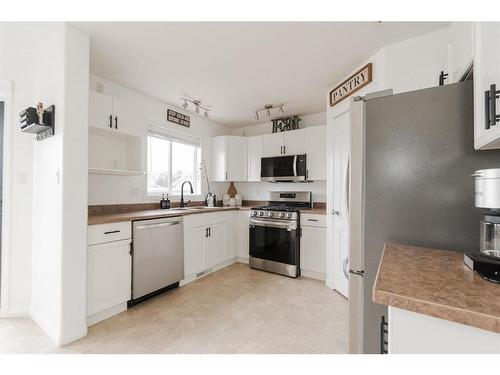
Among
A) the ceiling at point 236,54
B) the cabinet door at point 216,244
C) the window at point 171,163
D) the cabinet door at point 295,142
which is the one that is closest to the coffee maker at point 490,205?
the ceiling at point 236,54

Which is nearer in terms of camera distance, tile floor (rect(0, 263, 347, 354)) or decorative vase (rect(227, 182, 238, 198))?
tile floor (rect(0, 263, 347, 354))

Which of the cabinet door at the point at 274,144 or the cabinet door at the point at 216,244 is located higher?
the cabinet door at the point at 274,144

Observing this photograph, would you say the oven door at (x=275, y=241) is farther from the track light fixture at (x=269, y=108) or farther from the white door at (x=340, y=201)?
the track light fixture at (x=269, y=108)

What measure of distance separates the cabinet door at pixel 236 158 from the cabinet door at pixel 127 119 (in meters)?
1.60

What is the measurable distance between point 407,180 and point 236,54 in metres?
1.83

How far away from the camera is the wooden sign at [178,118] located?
11.4ft

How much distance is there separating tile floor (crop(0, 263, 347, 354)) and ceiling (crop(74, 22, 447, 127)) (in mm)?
2408

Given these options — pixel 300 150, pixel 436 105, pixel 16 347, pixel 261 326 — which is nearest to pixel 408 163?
pixel 436 105

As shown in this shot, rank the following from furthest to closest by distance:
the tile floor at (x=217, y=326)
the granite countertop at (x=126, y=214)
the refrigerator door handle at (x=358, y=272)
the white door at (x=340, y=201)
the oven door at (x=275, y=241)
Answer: the oven door at (x=275, y=241)
the white door at (x=340, y=201)
the granite countertop at (x=126, y=214)
the tile floor at (x=217, y=326)
the refrigerator door handle at (x=358, y=272)

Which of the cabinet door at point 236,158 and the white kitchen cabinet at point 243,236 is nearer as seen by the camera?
the white kitchen cabinet at point 243,236

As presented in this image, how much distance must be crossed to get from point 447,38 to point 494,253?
1.83 m

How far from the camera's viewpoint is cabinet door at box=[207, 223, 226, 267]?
130 inches

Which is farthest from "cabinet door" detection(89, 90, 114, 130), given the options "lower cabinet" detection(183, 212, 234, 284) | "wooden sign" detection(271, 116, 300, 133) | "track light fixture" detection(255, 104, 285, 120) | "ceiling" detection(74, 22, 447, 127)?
"wooden sign" detection(271, 116, 300, 133)

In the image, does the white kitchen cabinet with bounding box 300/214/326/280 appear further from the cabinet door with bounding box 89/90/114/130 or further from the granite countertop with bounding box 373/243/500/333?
the cabinet door with bounding box 89/90/114/130
